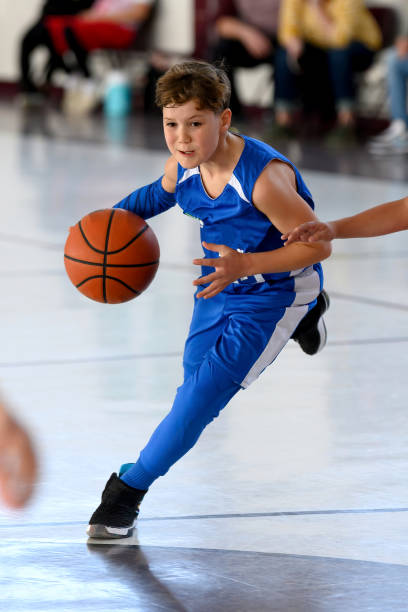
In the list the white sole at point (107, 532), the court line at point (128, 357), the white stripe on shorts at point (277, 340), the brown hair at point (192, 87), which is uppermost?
the brown hair at point (192, 87)

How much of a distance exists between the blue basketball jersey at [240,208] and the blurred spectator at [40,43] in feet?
43.5

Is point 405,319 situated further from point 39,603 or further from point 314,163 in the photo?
point 314,163

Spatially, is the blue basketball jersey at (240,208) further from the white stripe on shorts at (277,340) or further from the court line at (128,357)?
the court line at (128,357)

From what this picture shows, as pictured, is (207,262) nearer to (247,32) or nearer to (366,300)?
(366,300)

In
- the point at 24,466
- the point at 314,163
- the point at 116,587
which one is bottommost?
the point at 314,163

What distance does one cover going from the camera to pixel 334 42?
1176 cm

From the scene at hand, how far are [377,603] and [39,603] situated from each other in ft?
2.38

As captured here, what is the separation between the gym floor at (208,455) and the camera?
281 centimetres

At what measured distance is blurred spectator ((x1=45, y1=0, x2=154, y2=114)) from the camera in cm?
1559

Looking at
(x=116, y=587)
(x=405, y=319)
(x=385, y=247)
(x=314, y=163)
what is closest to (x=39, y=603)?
(x=116, y=587)

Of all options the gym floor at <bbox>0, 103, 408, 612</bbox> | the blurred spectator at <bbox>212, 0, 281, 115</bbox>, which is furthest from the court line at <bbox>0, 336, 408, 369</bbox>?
the blurred spectator at <bbox>212, 0, 281, 115</bbox>

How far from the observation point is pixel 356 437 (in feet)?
12.8

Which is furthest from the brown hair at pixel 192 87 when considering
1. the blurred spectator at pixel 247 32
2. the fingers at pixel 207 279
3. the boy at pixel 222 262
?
the blurred spectator at pixel 247 32

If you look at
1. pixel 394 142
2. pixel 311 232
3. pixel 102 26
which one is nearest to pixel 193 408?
pixel 311 232
